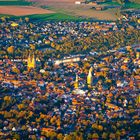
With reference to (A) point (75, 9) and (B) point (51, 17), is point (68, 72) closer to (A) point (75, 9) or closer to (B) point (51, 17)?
(B) point (51, 17)

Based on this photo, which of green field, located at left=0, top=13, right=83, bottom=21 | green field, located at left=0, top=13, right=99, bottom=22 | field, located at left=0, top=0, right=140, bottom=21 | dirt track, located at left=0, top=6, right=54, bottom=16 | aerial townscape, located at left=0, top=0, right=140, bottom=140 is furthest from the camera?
dirt track, located at left=0, top=6, right=54, bottom=16

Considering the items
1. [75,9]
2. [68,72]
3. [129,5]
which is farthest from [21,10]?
[68,72]

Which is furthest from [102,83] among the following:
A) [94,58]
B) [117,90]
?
[94,58]

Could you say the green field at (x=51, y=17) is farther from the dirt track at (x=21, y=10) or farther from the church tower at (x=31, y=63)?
the church tower at (x=31, y=63)

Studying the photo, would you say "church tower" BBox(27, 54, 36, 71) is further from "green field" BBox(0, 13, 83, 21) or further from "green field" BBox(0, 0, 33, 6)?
"green field" BBox(0, 0, 33, 6)

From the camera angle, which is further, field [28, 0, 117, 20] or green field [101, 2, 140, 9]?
green field [101, 2, 140, 9]

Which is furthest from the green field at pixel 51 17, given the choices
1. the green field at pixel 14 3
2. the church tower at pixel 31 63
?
the church tower at pixel 31 63

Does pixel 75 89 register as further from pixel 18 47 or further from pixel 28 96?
pixel 18 47

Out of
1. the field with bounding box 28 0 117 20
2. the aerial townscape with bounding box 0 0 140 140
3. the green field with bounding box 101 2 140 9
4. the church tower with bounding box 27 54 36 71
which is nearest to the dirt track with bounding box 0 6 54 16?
the aerial townscape with bounding box 0 0 140 140
